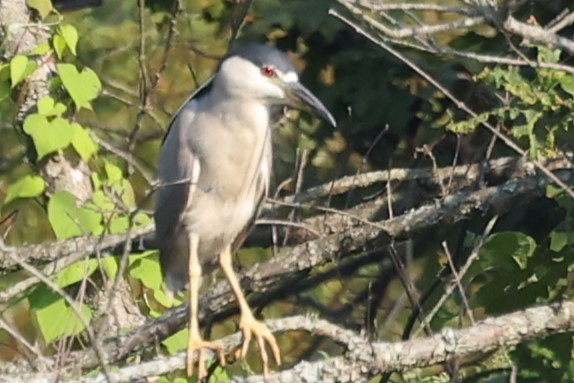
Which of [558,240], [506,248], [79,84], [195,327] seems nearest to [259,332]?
[195,327]

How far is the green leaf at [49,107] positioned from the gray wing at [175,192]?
1.20ft

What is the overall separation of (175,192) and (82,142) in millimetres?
473

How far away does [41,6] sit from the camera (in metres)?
4.95

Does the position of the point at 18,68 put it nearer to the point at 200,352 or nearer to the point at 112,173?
the point at 112,173

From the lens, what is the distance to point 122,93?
5.81 metres

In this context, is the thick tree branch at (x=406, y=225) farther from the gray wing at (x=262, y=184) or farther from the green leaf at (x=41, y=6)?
the green leaf at (x=41, y=6)

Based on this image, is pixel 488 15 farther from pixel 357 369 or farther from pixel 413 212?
pixel 413 212

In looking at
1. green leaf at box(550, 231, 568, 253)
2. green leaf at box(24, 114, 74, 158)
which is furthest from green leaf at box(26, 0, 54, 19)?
green leaf at box(550, 231, 568, 253)

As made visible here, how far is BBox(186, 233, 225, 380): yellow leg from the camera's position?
153 inches

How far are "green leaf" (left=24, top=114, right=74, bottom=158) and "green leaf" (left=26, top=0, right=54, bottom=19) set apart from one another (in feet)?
1.29

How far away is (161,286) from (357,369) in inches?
53.7

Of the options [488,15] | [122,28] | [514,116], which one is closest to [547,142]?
[514,116]

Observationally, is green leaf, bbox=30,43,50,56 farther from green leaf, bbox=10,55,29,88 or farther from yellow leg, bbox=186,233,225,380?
yellow leg, bbox=186,233,225,380

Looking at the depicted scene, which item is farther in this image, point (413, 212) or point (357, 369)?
point (413, 212)
